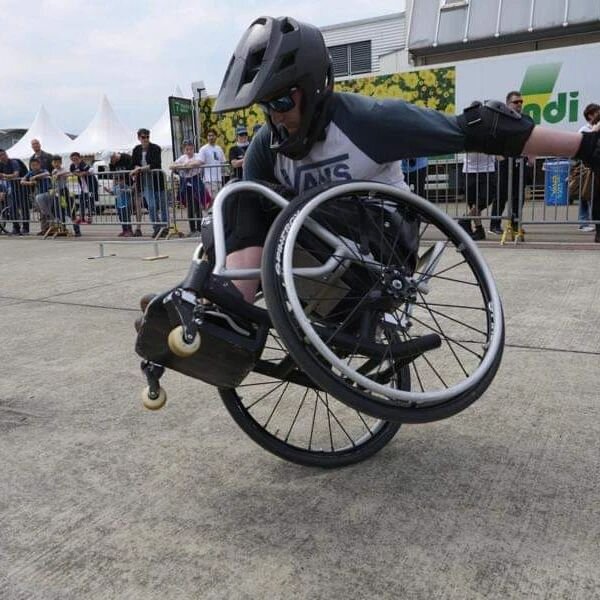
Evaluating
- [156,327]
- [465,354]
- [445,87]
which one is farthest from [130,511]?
[445,87]

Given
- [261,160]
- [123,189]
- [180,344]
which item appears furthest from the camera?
[123,189]

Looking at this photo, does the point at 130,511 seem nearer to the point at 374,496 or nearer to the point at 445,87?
the point at 374,496

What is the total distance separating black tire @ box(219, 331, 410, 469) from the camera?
88.2 inches

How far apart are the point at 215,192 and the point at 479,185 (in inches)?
162

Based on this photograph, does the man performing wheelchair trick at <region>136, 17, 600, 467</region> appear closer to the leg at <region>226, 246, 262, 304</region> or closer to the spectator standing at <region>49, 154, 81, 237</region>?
the leg at <region>226, 246, 262, 304</region>

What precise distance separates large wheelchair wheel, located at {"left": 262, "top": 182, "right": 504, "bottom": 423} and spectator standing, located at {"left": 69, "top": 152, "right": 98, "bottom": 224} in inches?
411

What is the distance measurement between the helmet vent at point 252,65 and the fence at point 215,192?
629 centimetres

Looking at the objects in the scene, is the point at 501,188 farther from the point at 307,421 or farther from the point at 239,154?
the point at 307,421

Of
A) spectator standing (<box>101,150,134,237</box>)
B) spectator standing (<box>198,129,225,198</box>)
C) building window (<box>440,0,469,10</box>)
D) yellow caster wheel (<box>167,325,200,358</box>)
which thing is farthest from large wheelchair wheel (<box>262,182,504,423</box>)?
building window (<box>440,0,469,10</box>)

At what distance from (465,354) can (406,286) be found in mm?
1705

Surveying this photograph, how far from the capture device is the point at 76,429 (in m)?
2.67

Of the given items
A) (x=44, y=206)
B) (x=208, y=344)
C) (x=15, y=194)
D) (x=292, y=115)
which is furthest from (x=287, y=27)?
(x=15, y=194)

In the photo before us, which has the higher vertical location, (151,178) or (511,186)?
(151,178)

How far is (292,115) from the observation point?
1999 mm
